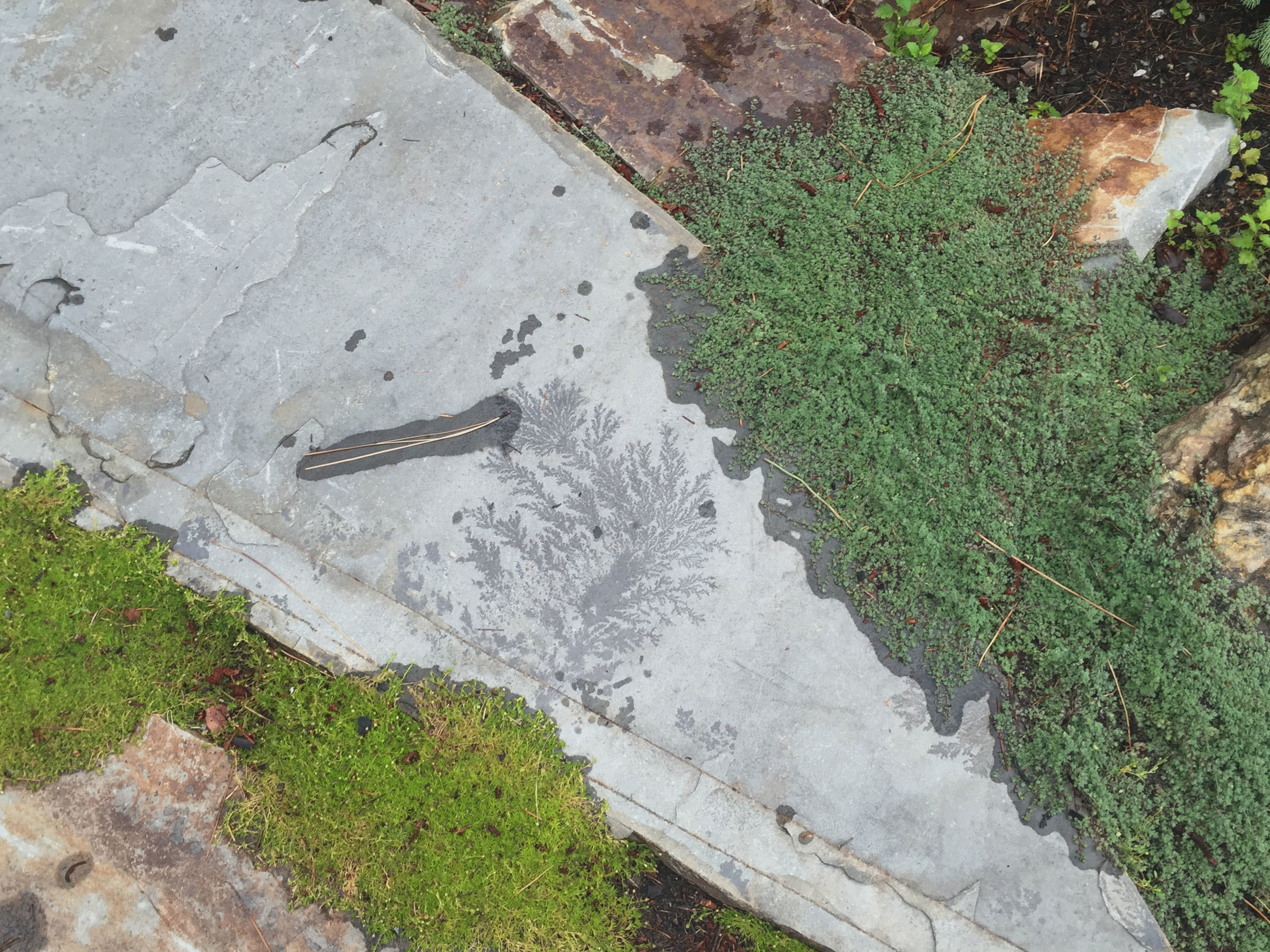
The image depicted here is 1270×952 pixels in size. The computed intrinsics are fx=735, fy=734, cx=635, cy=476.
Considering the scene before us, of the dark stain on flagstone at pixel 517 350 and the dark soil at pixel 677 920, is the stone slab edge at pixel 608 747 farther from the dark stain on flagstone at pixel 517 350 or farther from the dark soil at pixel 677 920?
the dark stain on flagstone at pixel 517 350

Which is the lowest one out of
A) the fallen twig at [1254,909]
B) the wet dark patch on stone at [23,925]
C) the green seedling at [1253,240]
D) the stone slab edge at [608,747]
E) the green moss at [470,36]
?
the wet dark patch on stone at [23,925]

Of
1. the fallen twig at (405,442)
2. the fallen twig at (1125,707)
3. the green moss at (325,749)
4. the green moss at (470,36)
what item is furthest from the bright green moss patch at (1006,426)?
the green moss at (325,749)

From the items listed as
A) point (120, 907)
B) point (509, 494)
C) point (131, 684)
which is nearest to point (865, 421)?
point (509, 494)

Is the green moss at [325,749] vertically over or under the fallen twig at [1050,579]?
under

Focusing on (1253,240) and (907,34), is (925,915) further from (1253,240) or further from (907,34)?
(907,34)

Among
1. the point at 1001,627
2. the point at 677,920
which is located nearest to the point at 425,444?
the point at 677,920

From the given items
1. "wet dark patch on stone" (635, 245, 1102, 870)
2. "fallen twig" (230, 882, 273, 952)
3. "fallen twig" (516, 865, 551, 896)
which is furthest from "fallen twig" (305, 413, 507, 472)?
"fallen twig" (516, 865, 551, 896)

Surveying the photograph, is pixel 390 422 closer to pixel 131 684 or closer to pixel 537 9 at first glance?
pixel 131 684
